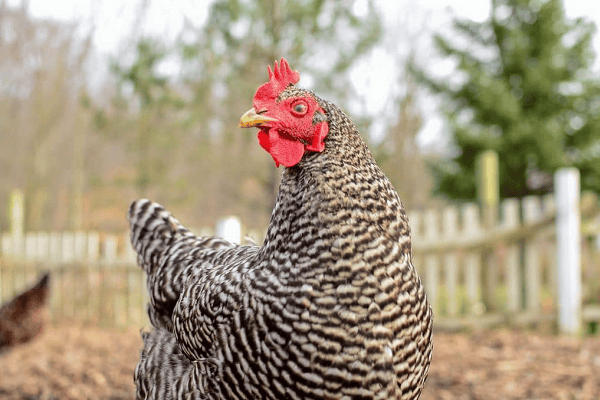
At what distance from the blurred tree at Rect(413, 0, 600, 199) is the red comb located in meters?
10.6

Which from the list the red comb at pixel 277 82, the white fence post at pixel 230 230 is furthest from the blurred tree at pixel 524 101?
the red comb at pixel 277 82

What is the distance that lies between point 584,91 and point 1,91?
14.3 m

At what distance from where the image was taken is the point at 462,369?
4.42 m

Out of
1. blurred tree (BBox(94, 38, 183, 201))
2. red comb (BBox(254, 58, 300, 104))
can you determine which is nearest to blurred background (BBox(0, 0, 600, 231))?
blurred tree (BBox(94, 38, 183, 201))

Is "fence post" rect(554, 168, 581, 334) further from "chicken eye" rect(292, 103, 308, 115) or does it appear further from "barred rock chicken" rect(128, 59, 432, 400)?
"chicken eye" rect(292, 103, 308, 115)

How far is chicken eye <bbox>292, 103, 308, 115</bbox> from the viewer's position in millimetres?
1823

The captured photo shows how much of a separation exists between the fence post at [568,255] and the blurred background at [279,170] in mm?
56

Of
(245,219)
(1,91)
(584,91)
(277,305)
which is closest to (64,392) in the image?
(277,305)

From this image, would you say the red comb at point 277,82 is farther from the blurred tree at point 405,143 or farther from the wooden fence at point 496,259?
the blurred tree at point 405,143

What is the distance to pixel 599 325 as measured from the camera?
18.2 feet

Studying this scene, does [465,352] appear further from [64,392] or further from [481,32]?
[481,32]

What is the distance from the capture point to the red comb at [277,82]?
1917 millimetres

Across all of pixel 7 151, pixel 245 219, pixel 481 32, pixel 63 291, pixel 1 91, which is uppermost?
pixel 481 32

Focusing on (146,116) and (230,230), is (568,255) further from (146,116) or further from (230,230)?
(146,116)
